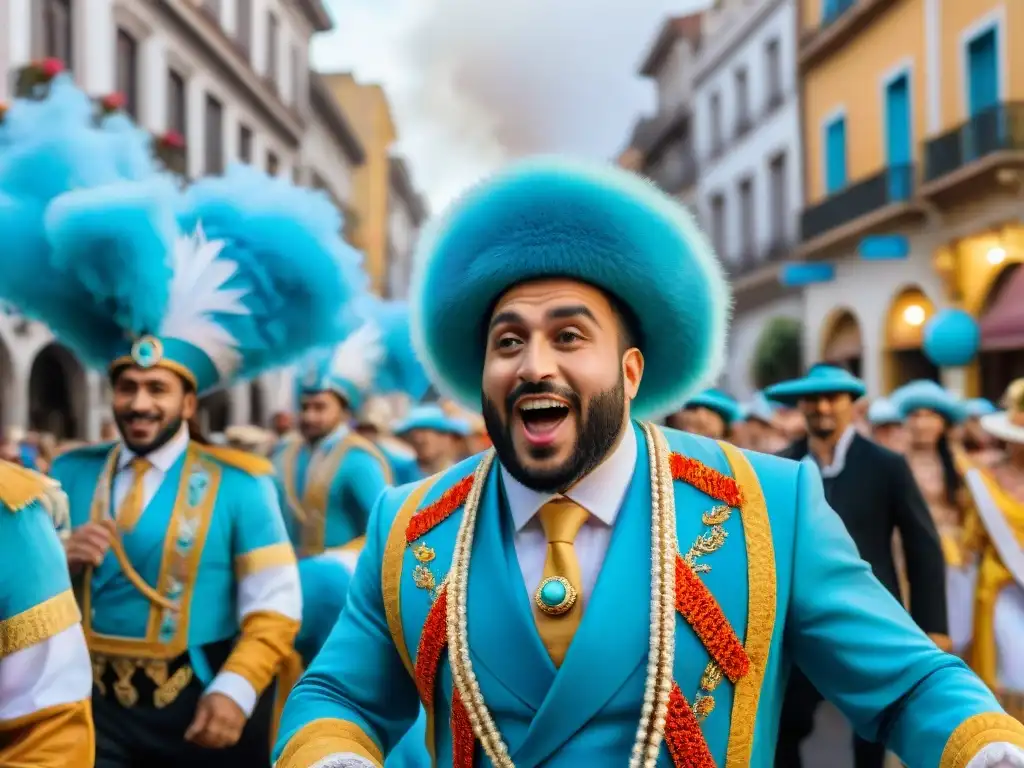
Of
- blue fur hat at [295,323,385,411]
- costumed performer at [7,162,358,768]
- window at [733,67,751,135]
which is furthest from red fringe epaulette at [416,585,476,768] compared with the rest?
window at [733,67,751,135]

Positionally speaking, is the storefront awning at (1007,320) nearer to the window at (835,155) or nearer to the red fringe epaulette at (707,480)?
the window at (835,155)

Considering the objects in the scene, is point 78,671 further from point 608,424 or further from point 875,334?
point 875,334

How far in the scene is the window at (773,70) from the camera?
2623cm

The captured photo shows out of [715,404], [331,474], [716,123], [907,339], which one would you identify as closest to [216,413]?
[907,339]

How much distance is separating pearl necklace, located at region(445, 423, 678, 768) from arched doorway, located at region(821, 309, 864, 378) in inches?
771

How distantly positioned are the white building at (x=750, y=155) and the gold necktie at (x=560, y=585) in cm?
2327

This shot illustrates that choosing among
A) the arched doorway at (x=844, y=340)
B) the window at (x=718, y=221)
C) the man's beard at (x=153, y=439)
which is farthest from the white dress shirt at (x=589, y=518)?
the window at (x=718, y=221)

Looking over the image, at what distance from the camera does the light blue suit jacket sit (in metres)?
1.93

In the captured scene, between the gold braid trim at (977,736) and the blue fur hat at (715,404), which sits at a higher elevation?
the blue fur hat at (715,404)

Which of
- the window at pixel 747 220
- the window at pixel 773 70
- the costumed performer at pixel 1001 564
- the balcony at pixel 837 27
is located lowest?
the costumed performer at pixel 1001 564

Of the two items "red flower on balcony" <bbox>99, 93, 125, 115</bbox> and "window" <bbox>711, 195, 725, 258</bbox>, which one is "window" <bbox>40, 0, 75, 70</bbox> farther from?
"window" <bbox>711, 195, 725, 258</bbox>

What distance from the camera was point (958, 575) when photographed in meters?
6.05

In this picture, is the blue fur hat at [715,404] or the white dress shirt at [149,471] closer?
the white dress shirt at [149,471]

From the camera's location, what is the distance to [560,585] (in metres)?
2.01
